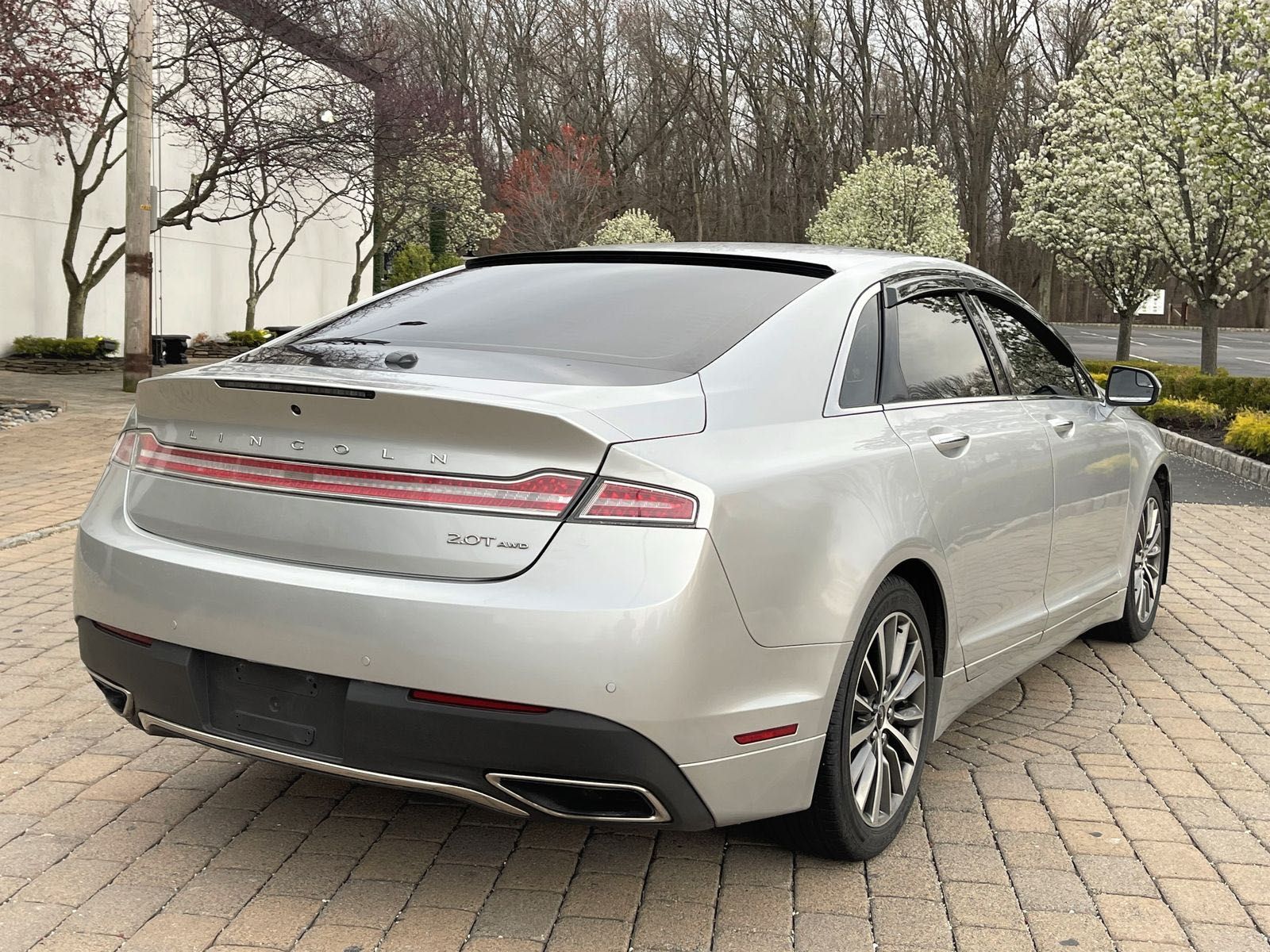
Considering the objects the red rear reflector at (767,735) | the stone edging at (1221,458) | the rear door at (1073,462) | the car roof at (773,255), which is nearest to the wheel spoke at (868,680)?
the red rear reflector at (767,735)

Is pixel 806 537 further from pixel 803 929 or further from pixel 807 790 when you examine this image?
pixel 803 929

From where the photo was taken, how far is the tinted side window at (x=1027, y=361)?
189 inches

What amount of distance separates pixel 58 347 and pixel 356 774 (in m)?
21.4

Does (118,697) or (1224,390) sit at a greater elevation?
(1224,390)

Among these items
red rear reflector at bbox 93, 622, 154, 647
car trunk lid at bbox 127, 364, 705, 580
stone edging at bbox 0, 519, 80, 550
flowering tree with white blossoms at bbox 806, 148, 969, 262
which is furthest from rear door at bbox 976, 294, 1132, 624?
flowering tree with white blossoms at bbox 806, 148, 969, 262

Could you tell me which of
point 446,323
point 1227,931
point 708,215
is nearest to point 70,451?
point 446,323

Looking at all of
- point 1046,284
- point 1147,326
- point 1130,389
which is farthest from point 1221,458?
point 1147,326

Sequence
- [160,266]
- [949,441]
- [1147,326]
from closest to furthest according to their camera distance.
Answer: [949,441] → [160,266] → [1147,326]

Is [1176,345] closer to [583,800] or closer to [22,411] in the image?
[22,411]

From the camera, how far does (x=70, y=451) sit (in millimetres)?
12328

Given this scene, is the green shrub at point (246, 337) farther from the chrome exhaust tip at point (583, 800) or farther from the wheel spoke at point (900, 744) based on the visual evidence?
the chrome exhaust tip at point (583, 800)

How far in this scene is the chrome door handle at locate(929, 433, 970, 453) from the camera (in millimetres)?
3875

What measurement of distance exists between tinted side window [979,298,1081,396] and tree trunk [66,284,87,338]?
2161 cm

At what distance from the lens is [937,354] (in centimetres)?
424
